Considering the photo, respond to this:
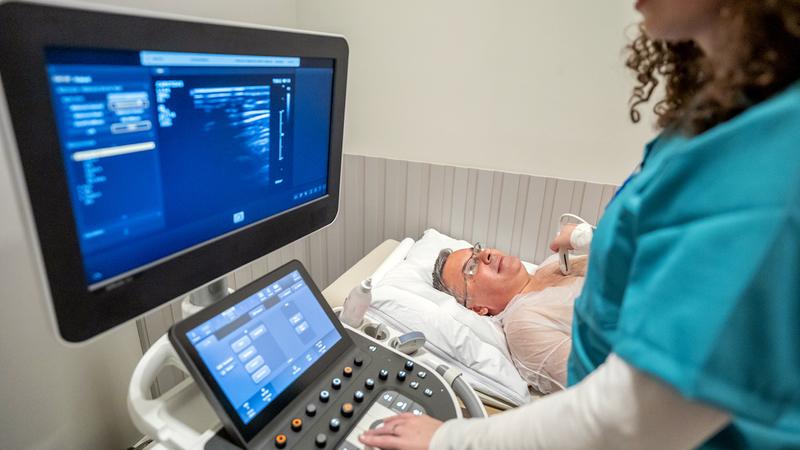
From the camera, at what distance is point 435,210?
1764mm

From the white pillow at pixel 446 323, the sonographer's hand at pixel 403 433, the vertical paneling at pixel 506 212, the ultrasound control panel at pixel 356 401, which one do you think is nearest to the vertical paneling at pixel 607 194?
the vertical paneling at pixel 506 212

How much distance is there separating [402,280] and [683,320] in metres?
1.13

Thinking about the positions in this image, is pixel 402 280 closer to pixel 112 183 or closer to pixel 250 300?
pixel 250 300

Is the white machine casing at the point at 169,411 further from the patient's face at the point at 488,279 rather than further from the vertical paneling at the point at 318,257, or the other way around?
the vertical paneling at the point at 318,257

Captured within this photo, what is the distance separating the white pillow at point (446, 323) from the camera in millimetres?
1127

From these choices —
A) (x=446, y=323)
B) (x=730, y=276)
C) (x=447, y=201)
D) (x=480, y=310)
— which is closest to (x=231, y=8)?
(x=447, y=201)

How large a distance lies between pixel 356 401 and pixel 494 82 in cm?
122

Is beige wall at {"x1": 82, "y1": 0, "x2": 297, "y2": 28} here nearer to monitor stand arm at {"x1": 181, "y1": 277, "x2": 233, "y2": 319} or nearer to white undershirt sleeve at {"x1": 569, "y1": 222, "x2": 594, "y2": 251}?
monitor stand arm at {"x1": 181, "y1": 277, "x2": 233, "y2": 319}

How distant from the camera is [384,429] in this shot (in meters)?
0.63

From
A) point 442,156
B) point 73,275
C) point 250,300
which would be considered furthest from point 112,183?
point 442,156

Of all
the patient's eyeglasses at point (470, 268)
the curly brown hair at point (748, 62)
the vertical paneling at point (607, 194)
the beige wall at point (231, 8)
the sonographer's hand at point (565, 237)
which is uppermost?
the beige wall at point (231, 8)

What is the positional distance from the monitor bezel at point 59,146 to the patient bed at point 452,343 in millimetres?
466

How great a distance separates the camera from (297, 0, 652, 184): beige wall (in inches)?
56.1

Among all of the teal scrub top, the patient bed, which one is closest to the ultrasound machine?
the patient bed
